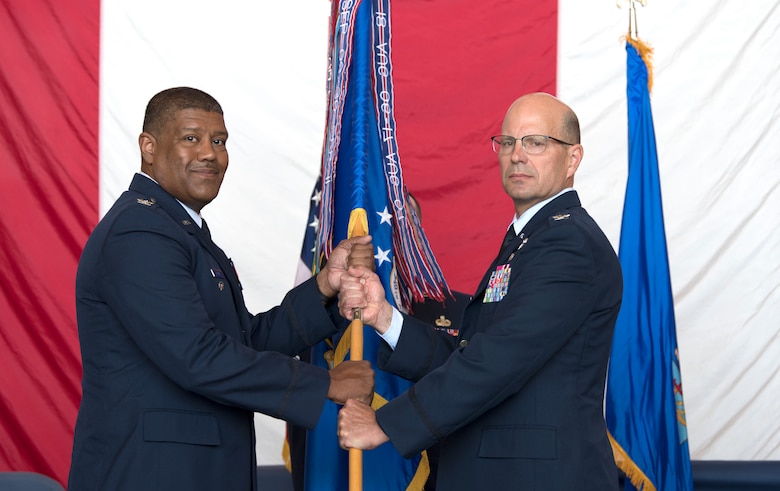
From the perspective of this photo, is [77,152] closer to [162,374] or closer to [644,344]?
[162,374]

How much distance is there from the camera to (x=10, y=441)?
4.10 meters

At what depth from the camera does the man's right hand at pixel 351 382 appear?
8.75 feet

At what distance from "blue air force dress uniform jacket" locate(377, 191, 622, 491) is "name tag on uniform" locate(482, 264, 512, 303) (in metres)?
0.02

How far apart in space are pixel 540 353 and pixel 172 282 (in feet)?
3.24

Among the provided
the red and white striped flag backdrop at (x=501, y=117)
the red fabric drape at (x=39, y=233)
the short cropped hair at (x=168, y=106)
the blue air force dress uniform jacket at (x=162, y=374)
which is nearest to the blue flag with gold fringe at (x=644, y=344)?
the red and white striped flag backdrop at (x=501, y=117)

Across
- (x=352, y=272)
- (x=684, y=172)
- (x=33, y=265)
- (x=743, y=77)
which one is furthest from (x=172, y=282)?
(x=743, y=77)

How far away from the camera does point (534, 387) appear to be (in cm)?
247

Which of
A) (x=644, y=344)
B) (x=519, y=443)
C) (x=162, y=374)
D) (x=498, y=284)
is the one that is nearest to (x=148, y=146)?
(x=162, y=374)

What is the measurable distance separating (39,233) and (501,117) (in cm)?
224

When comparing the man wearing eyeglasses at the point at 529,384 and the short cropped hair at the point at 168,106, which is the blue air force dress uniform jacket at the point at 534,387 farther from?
the short cropped hair at the point at 168,106

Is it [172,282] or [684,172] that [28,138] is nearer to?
[172,282]

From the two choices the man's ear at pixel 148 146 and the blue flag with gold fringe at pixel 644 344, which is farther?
the blue flag with gold fringe at pixel 644 344

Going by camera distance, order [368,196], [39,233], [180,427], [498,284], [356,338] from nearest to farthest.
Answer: [180,427] < [498,284] < [356,338] < [368,196] < [39,233]

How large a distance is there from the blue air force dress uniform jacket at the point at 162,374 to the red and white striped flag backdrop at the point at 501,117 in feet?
6.29
